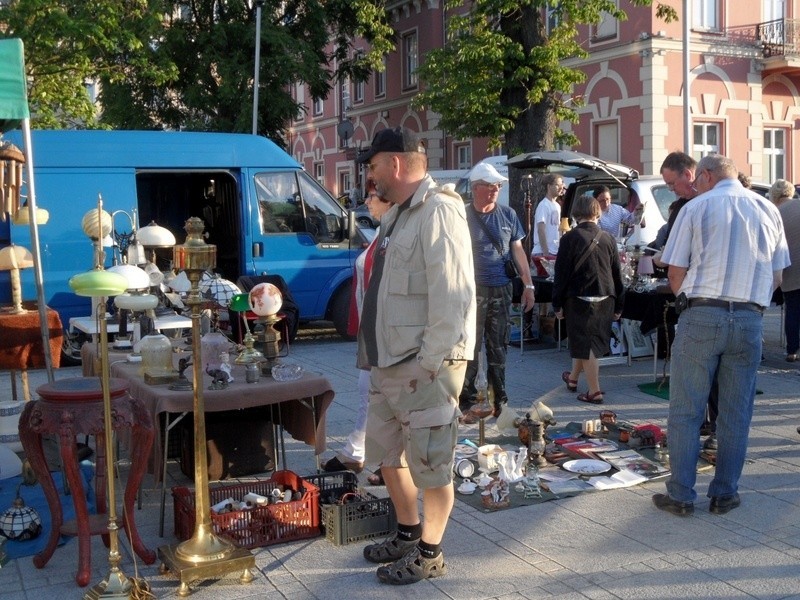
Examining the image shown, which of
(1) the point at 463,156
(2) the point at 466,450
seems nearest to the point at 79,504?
(2) the point at 466,450

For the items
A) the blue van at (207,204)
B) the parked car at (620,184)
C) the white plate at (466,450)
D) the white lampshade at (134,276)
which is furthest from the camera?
the parked car at (620,184)

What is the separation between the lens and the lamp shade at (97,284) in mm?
4039

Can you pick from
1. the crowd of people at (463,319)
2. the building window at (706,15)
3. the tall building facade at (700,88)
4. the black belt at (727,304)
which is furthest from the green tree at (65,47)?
the building window at (706,15)

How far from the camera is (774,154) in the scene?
2505 centimetres

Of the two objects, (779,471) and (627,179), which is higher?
(627,179)

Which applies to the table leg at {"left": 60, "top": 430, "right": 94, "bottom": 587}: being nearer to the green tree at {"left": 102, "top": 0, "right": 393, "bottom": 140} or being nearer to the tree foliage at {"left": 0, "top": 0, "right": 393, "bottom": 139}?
the tree foliage at {"left": 0, "top": 0, "right": 393, "bottom": 139}

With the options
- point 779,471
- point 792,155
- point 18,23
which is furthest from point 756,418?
point 792,155

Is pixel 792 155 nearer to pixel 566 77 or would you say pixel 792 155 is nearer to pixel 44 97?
pixel 566 77

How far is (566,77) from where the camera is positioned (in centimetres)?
1684

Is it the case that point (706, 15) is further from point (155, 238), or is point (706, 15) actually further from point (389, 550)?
point (389, 550)

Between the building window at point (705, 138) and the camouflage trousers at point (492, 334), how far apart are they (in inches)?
692

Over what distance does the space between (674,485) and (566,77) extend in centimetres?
1280

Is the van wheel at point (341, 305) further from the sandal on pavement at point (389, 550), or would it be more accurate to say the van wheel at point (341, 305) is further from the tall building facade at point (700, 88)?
the tall building facade at point (700, 88)

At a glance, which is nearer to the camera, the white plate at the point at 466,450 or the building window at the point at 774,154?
the white plate at the point at 466,450
